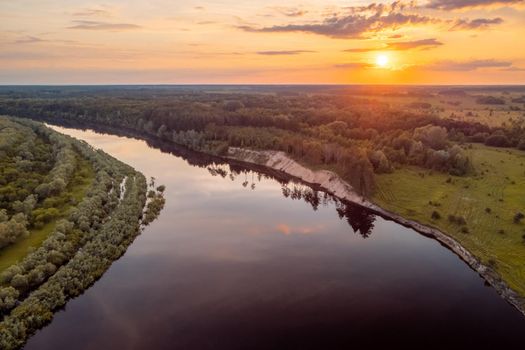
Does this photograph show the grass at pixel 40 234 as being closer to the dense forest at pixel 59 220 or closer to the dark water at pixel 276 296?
the dense forest at pixel 59 220

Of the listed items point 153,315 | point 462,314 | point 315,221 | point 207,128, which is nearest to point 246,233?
point 315,221

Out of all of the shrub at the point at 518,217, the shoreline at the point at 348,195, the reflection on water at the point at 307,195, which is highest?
the shrub at the point at 518,217

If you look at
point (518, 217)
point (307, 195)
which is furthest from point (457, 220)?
point (307, 195)

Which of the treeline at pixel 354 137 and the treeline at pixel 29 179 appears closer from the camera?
the treeline at pixel 29 179

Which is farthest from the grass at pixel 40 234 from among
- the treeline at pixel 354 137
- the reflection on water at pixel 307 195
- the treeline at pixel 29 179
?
the treeline at pixel 354 137

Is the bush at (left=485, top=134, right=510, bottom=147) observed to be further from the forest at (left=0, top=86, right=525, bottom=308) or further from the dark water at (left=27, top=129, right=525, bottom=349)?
the dark water at (left=27, top=129, right=525, bottom=349)

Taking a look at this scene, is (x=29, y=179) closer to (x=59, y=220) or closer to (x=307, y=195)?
(x=59, y=220)

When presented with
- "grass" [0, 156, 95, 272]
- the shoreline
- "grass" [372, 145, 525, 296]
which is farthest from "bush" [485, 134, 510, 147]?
"grass" [0, 156, 95, 272]
